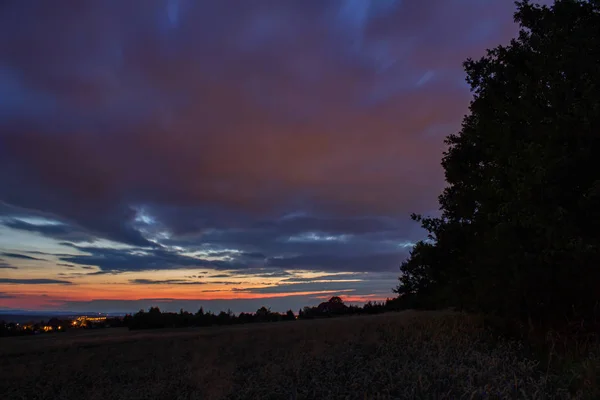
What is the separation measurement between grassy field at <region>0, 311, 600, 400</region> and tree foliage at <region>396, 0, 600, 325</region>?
1.57 meters

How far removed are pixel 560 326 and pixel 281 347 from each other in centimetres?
743

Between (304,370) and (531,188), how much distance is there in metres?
6.09

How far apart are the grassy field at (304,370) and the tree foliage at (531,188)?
1.57 metres

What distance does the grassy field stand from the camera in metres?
7.81

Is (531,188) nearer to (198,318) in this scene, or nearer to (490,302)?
(490,302)

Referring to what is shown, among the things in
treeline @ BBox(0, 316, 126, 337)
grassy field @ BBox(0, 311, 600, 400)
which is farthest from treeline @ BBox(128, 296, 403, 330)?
grassy field @ BBox(0, 311, 600, 400)

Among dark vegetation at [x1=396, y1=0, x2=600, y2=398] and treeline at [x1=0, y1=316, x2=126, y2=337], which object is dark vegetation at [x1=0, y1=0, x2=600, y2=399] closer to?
dark vegetation at [x1=396, y1=0, x2=600, y2=398]

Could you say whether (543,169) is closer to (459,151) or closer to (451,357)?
(451,357)

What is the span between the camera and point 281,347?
1224 cm

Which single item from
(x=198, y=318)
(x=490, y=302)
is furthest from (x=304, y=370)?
(x=198, y=318)

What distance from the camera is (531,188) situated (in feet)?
33.0

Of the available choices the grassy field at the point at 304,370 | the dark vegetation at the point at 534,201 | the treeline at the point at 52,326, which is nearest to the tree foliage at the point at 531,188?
the dark vegetation at the point at 534,201

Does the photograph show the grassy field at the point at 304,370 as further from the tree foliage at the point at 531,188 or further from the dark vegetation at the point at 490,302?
the tree foliage at the point at 531,188

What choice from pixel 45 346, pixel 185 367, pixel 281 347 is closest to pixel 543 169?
pixel 281 347
